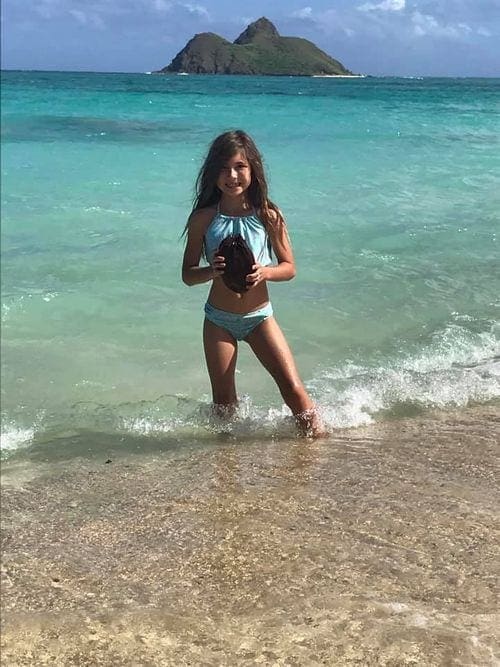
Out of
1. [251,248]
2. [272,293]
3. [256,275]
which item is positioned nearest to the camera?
[256,275]

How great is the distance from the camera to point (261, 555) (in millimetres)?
3090

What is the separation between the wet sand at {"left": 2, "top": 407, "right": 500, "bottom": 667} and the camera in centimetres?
257

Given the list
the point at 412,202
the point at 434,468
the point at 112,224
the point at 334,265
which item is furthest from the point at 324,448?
the point at 412,202

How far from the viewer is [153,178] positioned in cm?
1419

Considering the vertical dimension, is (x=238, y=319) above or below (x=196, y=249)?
below

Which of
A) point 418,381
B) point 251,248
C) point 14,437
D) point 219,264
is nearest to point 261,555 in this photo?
point 219,264

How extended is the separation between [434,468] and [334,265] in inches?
179

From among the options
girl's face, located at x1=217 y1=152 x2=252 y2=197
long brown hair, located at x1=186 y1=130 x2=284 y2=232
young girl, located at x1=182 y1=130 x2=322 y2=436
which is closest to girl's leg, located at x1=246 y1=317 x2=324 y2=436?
young girl, located at x1=182 y1=130 x2=322 y2=436

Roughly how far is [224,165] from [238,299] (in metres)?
0.75

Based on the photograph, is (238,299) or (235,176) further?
(238,299)

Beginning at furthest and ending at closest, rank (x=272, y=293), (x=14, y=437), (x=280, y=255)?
(x=272, y=293) < (x=14, y=437) < (x=280, y=255)

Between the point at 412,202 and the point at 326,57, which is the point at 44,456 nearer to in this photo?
the point at 412,202

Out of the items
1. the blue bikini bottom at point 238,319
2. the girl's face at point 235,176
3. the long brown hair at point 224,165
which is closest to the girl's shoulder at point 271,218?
the long brown hair at point 224,165

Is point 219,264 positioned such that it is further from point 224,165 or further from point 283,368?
point 283,368
